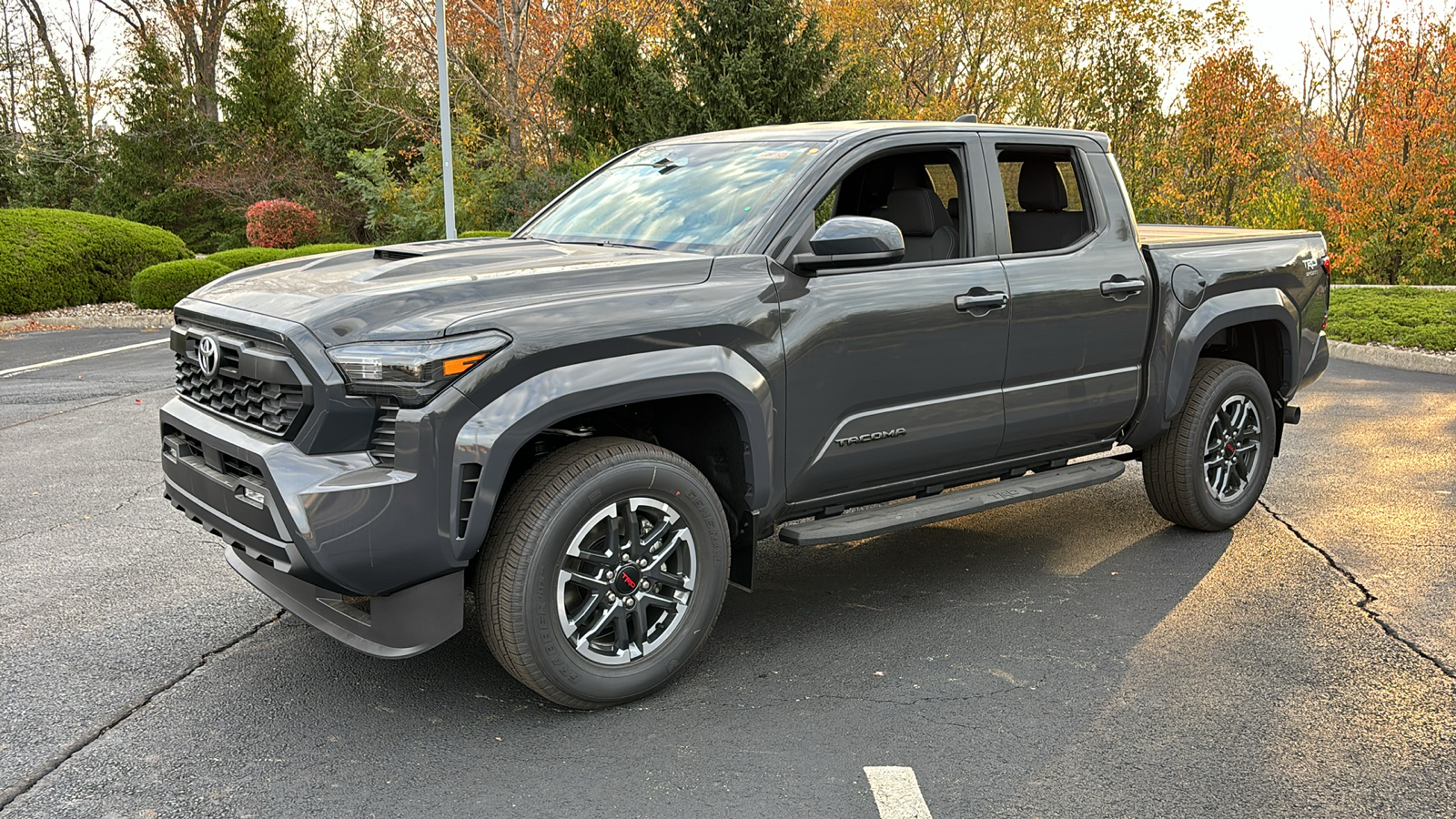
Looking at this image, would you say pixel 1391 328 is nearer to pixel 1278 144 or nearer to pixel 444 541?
pixel 1278 144

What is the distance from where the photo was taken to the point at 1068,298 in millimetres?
4938

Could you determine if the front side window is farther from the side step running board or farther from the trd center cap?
the trd center cap

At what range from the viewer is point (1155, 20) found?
93.2 ft

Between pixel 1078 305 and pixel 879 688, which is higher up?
pixel 1078 305

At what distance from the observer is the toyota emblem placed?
386 cm

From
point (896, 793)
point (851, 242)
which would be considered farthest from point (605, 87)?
point (896, 793)

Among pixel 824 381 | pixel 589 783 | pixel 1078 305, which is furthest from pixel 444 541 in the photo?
pixel 1078 305

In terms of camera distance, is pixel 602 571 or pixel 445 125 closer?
pixel 602 571

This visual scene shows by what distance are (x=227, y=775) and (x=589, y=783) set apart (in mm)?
1081

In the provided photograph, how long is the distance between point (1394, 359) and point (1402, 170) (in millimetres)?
5319

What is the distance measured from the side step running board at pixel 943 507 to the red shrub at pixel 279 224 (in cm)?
2763

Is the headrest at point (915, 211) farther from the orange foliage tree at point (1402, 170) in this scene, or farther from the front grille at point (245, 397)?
the orange foliage tree at point (1402, 170)

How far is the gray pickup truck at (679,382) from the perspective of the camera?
3439 millimetres

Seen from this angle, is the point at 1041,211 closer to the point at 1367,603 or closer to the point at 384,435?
the point at 1367,603
